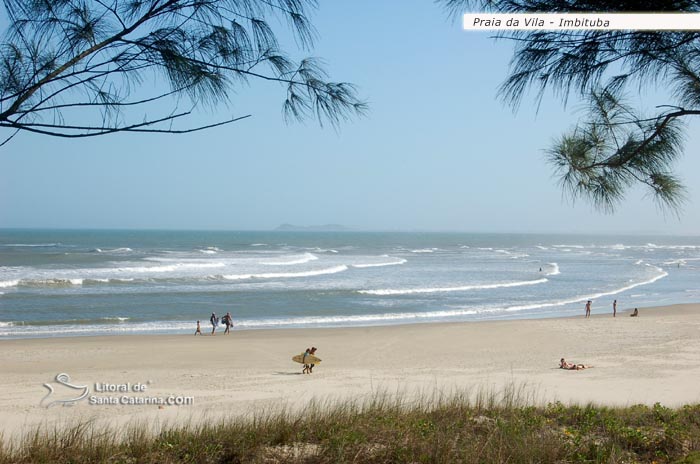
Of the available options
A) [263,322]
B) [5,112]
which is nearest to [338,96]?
[5,112]

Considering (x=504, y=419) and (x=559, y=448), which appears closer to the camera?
(x=559, y=448)

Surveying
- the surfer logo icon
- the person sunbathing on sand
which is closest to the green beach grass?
the surfer logo icon

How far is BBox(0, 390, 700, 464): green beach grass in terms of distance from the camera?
10.9 ft

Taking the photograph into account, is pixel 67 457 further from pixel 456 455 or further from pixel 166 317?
pixel 166 317

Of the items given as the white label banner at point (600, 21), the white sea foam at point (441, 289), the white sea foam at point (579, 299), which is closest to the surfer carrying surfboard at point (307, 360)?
the white label banner at point (600, 21)

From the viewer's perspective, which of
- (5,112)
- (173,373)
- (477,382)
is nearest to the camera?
(5,112)

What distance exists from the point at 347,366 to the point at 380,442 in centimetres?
1049

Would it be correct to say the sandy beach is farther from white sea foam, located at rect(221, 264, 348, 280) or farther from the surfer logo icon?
white sea foam, located at rect(221, 264, 348, 280)

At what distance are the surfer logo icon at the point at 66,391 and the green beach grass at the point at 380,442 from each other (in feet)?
A: 20.6

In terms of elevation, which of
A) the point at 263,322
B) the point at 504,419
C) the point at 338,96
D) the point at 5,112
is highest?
the point at 338,96

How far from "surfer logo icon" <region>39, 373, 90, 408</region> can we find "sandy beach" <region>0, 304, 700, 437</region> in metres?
0.06

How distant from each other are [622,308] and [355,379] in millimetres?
17695

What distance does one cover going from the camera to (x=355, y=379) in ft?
39.1

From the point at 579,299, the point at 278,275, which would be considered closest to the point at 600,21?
the point at 579,299
